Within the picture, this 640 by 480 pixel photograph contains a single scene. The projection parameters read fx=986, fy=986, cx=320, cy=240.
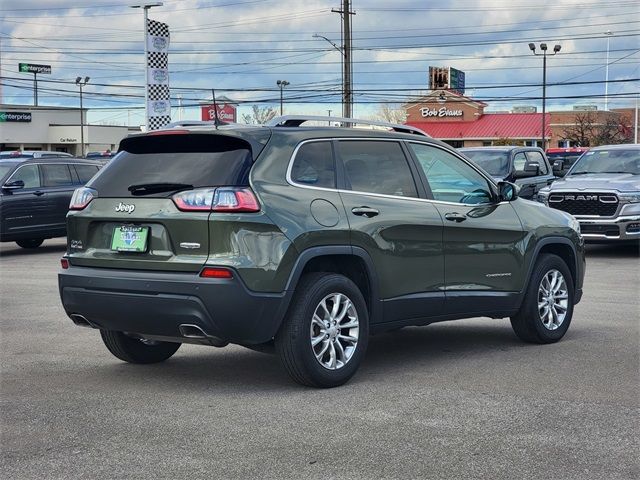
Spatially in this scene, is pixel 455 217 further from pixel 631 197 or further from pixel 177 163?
pixel 631 197

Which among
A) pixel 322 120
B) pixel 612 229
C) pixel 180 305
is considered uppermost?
pixel 322 120

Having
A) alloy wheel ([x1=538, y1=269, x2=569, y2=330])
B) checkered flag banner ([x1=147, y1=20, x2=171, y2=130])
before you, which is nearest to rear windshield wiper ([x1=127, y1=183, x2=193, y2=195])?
alloy wheel ([x1=538, y1=269, x2=569, y2=330])

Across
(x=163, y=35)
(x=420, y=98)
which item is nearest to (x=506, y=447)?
(x=163, y=35)

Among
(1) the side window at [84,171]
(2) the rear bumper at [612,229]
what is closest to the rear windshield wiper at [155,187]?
(2) the rear bumper at [612,229]

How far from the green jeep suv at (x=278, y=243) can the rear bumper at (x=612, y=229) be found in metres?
9.13

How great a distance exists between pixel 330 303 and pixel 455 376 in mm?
1131

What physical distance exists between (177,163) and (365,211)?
135 cm

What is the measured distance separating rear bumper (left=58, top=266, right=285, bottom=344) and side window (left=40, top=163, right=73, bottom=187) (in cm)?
1301

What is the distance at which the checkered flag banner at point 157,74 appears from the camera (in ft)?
107

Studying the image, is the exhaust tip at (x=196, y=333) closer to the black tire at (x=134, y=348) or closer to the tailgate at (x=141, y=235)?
the tailgate at (x=141, y=235)

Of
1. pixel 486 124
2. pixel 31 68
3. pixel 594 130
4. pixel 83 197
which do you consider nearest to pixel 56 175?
pixel 83 197

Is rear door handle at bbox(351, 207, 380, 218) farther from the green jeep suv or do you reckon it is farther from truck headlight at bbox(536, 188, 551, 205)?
truck headlight at bbox(536, 188, 551, 205)

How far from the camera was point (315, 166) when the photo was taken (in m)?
6.88

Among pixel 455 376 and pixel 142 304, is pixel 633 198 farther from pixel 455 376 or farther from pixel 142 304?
pixel 142 304
